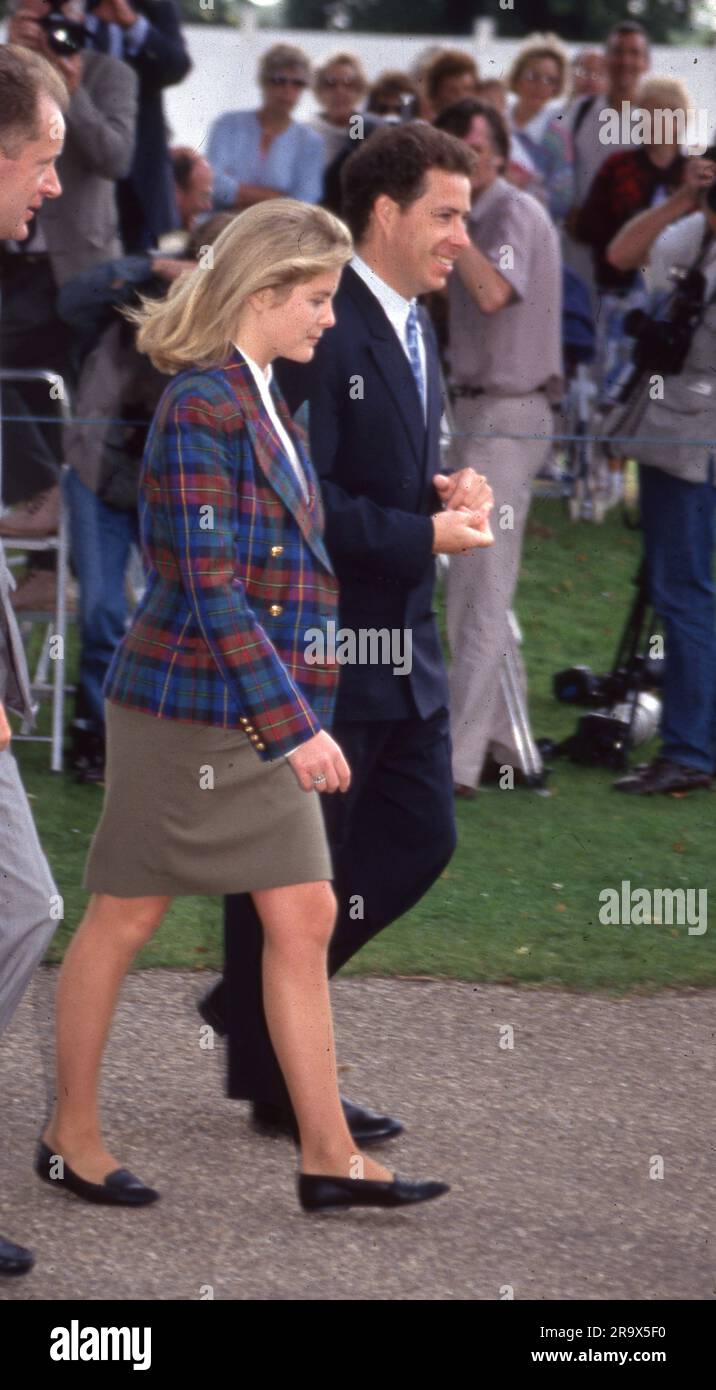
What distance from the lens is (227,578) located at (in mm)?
4336

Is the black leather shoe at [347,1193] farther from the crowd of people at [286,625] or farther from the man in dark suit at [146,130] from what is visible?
the man in dark suit at [146,130]

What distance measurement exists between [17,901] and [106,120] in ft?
17.9

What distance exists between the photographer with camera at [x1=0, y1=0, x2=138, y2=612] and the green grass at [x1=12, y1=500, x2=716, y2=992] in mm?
1222

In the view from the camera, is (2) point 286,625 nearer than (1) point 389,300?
Yes

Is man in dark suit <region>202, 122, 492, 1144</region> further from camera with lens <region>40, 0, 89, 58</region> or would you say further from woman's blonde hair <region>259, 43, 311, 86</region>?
woman's blonde hair <region>259, 43, 311, 86</region>

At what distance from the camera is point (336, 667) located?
4.62m

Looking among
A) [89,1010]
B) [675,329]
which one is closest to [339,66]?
[675,329]

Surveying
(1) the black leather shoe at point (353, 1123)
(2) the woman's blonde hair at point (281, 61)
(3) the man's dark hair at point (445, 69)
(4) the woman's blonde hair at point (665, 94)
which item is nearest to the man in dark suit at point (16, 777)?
(1) the black leather shoe at point (353, 1123)

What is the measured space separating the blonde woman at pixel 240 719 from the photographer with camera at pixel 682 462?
4045 mm

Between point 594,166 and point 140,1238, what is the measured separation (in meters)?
10.1

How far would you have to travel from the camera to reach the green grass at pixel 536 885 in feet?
21.1

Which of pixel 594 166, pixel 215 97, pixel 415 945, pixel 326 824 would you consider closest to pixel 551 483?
pixel 594 166

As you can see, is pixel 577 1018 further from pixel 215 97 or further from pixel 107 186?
pixel 215 97

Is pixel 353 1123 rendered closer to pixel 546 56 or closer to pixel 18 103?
pixel 18 103
